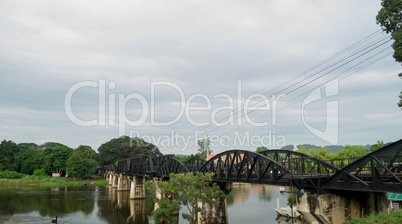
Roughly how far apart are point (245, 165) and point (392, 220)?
19.2 m

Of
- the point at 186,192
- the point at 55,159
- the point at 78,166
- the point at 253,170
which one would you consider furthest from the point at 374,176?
the point at 55,159

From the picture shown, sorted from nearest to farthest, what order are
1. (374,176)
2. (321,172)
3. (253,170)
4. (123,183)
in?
(374,176)
(321,172)
(253,170)
(123,183)

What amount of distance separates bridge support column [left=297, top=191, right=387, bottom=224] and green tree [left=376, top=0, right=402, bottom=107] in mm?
16673

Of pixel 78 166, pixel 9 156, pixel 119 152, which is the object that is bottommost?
pixel 78 166

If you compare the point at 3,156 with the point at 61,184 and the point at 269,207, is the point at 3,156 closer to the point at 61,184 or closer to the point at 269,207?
the point at 61,184

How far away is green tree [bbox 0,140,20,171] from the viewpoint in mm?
131500

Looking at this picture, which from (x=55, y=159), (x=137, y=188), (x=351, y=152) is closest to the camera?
(x=137, y=188)

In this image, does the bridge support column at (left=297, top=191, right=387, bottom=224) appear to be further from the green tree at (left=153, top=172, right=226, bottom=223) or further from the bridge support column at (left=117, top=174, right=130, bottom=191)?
the bridge support column at (left=117, top=174, right=130, bottom=191)

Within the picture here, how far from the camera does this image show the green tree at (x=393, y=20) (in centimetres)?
3266

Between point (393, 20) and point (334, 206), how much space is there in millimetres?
24702

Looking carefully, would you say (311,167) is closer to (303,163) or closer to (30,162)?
(303,163)

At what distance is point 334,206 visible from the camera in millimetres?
23672

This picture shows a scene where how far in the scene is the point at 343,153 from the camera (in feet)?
256

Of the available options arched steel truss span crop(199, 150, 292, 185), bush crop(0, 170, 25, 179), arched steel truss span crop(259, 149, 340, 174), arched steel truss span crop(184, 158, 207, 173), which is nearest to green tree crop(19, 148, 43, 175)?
bush crop(0, 170, 25, 179)
